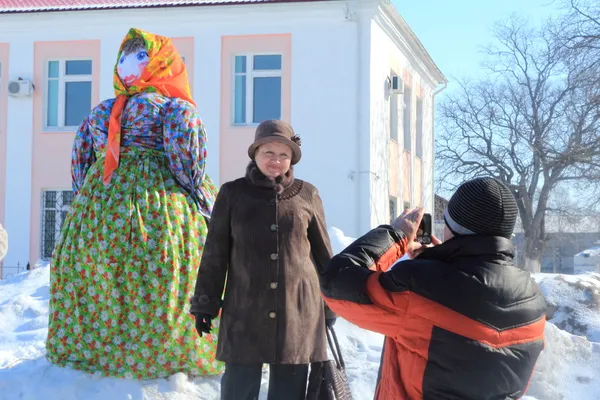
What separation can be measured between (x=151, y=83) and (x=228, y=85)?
42.4ft

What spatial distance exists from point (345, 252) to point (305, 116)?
48.6 feet

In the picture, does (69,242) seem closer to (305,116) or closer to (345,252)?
(345,252)

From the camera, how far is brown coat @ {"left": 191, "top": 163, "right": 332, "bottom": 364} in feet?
11.7

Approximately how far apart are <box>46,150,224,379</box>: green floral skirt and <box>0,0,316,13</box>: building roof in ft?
43.5

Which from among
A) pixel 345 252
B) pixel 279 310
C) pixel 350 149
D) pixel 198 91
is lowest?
pixel 279 310

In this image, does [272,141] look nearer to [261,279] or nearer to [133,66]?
[261,279]

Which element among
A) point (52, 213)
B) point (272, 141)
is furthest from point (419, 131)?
point (272, 141)

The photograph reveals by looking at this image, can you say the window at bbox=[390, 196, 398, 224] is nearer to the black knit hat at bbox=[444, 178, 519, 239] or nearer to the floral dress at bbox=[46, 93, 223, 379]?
the floral dress at bbox=[46, 93, 223, 379]

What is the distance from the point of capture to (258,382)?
361 centimetres

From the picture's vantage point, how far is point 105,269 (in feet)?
14.3

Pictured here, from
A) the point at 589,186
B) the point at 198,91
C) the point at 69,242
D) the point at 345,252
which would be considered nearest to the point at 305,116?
the point at 198,91

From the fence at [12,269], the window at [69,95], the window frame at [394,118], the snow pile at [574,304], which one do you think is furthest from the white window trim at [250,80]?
the snow pile at [574,304]

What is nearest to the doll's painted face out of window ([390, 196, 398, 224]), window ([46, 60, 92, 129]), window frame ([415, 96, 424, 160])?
window ([46, 60, 92, 129])

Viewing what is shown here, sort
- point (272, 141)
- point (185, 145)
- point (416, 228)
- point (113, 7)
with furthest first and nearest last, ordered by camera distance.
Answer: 1. point (113, 7)
2. point (185, 145)
3. point (272, 141)
4. point (416, 228)
